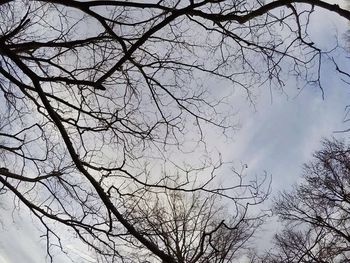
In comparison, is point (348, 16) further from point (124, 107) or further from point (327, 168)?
point (327, 168)

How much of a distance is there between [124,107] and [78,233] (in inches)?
72.3

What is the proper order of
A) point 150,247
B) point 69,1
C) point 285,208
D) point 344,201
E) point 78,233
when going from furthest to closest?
1. point 285,208
2. point 344,201
3. point 78,233
4. point 69,1
5. point 150,247

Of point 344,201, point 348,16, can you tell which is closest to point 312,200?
point 344,201

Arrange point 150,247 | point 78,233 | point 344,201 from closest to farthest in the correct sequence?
1. point 150,247
2. point 78,233
3. point 344,201

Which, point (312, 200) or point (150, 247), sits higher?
point (312, 200)

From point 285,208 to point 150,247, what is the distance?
1115 centimetres

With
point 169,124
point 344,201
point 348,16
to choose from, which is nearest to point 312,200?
point 344,201

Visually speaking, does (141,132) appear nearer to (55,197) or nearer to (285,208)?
(55,197)

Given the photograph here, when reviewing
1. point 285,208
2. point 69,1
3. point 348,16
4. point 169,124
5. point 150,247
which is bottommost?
point 150,247

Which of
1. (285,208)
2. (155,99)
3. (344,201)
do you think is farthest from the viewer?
(285,208)

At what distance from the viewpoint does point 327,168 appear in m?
13.4

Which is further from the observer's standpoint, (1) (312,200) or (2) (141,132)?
(1) (312,200)

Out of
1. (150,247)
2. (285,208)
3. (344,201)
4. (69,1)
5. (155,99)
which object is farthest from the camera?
(285,208)

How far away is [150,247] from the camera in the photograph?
4.26 metres
